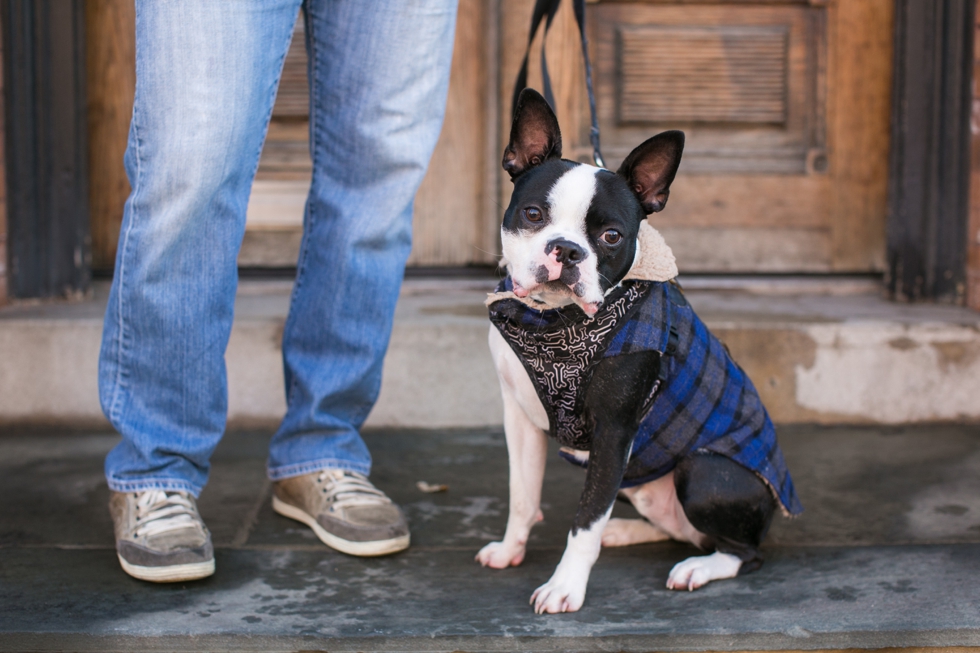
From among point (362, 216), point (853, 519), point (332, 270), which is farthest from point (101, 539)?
point (853, 519)

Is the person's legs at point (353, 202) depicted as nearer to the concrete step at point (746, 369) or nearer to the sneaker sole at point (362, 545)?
the sneaker sole at point (362, 545)

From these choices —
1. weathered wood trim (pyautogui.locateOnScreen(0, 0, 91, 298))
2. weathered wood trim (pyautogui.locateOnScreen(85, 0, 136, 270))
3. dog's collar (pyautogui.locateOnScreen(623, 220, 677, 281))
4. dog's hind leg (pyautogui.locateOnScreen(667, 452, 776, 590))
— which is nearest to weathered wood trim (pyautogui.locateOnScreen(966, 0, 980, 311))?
dog's hind leg (pyautogui.locateOnScreen(667, 452, 776, 590))

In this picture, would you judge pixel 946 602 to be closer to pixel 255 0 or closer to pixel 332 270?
pixel 332 270

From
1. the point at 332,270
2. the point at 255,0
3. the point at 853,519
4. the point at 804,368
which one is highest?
the point at 255,0

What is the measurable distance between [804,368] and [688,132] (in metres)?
1.06

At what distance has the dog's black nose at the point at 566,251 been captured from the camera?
1.75 m

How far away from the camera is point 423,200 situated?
3705mm

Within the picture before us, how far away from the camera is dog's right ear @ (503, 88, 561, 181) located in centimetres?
188

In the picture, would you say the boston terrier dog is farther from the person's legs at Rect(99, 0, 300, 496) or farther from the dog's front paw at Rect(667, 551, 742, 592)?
the person's legs at Rect(99, 0, 300, 496)

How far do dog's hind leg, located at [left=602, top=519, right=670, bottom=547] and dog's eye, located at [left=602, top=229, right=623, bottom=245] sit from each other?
2.48 feet

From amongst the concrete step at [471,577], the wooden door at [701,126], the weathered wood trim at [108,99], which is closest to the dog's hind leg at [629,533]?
the concrete step at [471,577]

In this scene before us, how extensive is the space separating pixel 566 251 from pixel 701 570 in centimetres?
75

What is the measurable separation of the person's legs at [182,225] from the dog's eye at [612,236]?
2.53ft

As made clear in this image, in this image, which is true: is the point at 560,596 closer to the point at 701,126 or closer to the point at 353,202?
the point at 353,202
